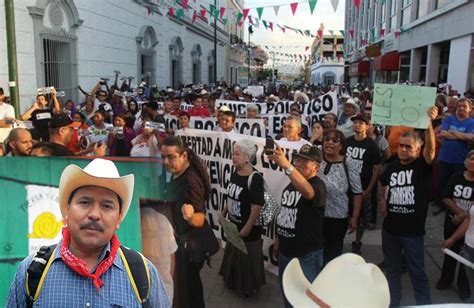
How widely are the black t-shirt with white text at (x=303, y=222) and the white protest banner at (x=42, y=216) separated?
171cm

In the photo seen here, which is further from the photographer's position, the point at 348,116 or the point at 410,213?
the point at 348,116

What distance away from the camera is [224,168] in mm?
5250

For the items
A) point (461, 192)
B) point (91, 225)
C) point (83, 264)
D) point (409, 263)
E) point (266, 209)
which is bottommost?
point (409, 263)

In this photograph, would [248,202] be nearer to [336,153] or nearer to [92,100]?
[336,153]

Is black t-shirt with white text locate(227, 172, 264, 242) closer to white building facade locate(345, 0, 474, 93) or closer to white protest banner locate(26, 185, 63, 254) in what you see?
white protest banner locate(26, 185, 63, 254)

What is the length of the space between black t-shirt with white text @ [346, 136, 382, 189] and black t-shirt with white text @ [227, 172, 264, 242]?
1.74 metres

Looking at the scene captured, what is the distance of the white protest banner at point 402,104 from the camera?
15.2ft

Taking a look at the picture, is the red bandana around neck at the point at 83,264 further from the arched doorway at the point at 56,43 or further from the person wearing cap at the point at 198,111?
the arched doorway at the point at 56,43

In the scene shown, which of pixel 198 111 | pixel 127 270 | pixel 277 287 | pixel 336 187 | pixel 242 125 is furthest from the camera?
pixel 198 111

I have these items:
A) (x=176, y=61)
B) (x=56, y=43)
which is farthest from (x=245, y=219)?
(x=176, y=61)

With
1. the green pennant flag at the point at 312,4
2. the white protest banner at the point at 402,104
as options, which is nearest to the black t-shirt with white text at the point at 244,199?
the white protest banner at the point at 402,104

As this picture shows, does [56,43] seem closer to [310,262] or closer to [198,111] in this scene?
[198,111]

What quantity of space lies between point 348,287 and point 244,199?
8.66 feet

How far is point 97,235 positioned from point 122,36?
1814 centimetres
